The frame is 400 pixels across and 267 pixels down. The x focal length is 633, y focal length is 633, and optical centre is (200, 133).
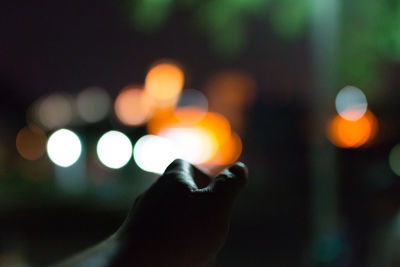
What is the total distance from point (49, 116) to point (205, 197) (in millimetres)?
36360

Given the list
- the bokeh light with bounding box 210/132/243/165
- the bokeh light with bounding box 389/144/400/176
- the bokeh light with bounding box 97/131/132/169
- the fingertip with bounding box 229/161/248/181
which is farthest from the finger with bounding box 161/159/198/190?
the bokeh light with bounding box 210/132/243/165

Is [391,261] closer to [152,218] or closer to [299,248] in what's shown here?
[152,218]

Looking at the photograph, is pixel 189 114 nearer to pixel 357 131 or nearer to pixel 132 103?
pixel 132 103

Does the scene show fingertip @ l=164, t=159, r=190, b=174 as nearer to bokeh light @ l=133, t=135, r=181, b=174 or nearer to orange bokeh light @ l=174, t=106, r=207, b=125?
bokeh light @ l=133, t=135, r=181, b=174

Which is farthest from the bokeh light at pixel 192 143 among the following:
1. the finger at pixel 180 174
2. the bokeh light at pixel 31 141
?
the finger at pixel 180 174

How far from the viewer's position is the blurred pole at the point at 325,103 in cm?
914

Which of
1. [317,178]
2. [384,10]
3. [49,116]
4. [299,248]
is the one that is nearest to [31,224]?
[299,248]

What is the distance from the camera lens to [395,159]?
16.2 meters

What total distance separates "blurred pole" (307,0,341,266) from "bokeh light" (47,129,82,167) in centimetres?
1463

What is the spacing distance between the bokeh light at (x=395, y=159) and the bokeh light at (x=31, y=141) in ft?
68.3

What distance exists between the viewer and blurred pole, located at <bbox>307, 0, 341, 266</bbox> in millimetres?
9141

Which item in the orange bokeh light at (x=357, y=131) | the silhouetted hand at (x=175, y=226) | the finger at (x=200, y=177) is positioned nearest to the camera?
the silhouetted hand at (x=175, y=226)

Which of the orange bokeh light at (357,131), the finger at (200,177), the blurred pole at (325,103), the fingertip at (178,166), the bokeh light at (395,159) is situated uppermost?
the fingertip at (178,166)

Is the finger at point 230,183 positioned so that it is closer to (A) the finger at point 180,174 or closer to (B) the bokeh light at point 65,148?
(A) the finger at point 180,174
